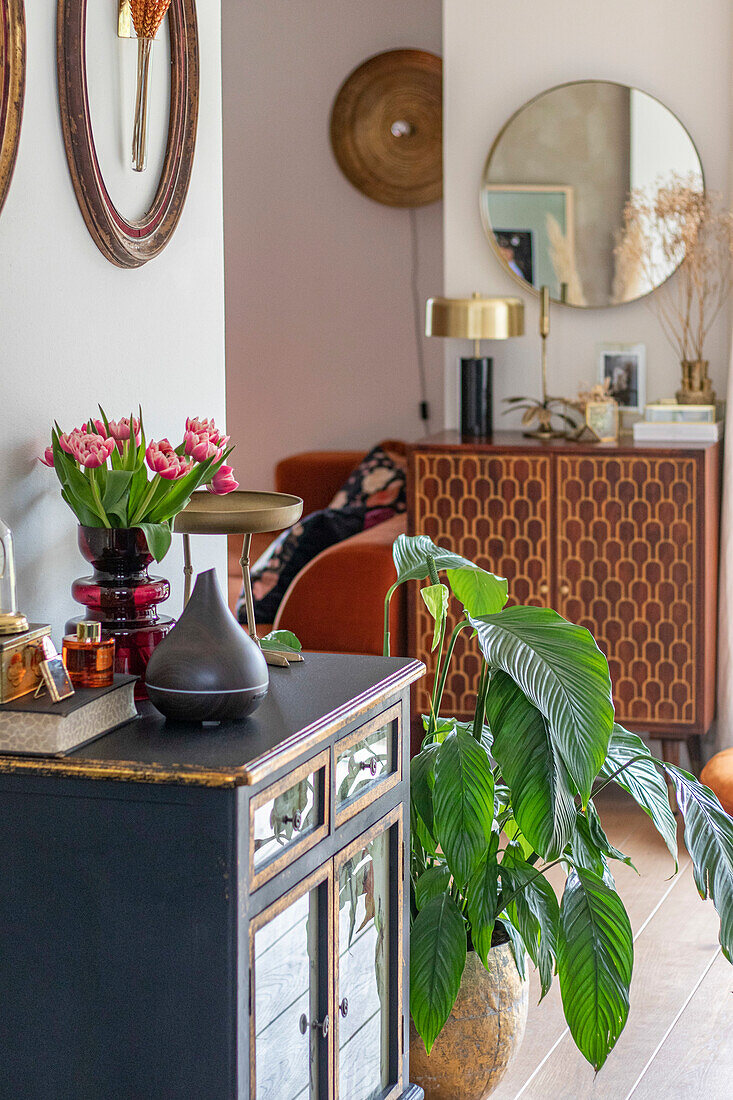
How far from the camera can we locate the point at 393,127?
212 inches

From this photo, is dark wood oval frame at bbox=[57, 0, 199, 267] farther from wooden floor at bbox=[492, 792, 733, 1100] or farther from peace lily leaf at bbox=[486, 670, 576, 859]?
wooden floor at bbox=[492, 792, 733, 1100]

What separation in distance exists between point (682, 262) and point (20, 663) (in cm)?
301

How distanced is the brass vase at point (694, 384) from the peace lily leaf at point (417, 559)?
5.95ft

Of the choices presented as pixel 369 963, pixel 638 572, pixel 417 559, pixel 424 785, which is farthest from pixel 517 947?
pixel 638 572

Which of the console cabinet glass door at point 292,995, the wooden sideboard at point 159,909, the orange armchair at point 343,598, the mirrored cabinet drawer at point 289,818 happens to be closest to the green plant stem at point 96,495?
the wooden sideboard at point 159,909

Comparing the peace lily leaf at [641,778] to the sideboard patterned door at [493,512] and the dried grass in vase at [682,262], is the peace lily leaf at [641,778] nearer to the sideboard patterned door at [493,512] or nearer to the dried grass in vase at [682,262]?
the sideboard patterned door at [493,512]

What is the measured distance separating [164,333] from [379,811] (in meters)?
0.89

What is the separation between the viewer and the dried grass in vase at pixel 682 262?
13.1ft

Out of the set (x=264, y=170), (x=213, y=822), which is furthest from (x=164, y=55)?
(x=264, y=170)

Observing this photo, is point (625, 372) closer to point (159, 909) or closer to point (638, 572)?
point (638, 572)

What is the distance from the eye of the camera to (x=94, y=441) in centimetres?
175

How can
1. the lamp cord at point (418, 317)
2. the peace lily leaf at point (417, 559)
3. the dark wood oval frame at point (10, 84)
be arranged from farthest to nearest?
the lamp cord at point (418, 317), the peace lily leaf at point (417, 559), the dark wood oval frame at point (10, 84)

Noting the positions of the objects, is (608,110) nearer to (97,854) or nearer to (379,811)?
(379,811)

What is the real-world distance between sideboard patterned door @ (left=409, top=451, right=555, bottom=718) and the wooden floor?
89 cm
